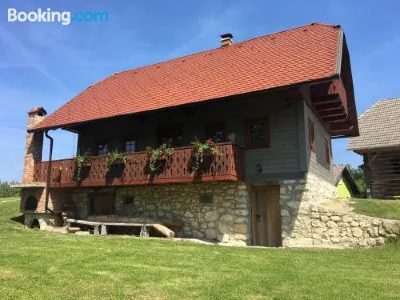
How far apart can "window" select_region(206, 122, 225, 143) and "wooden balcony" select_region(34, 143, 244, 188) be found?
4.03 ft

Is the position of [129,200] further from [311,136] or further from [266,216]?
[311,136]

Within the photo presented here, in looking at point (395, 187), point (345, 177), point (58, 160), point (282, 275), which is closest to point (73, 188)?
point (58, 160)

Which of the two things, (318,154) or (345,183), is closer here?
(318,154)

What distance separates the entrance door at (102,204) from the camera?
17.9 metres

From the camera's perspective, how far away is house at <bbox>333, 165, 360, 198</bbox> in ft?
102

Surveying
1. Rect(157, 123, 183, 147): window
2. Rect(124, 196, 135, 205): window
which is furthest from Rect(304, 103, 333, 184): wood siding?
Rect(124, 196, 135, 205): window

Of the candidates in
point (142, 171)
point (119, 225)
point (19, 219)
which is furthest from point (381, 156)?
point (19, 219)

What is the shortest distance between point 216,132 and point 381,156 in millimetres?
9729

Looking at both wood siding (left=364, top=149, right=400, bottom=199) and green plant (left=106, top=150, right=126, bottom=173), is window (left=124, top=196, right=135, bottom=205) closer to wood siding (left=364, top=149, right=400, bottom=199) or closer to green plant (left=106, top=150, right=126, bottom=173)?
green plant (left=106, top=150, right=126, bottom=173)

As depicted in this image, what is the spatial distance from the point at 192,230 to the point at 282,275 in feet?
23.2

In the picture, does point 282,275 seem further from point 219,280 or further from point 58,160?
point 58,160

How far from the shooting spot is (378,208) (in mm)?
13609

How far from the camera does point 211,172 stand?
13750mm

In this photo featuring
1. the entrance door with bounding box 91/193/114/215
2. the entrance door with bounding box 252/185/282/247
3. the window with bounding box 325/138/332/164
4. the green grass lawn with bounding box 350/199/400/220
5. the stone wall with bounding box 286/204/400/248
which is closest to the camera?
the stone wall with bounding box 286/204/400/248
